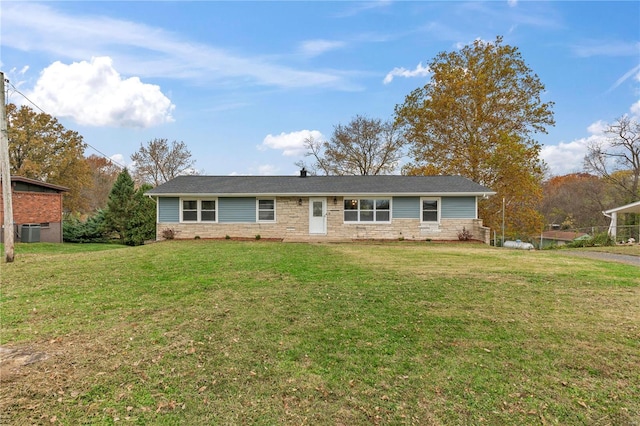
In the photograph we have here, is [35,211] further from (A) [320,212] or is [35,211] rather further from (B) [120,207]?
(A) [320,212]

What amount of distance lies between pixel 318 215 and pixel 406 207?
4429 millimetres

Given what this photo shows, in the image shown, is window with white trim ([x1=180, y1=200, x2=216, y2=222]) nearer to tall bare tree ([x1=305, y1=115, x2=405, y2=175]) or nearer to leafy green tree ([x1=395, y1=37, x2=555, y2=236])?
leafy green tree ([x1=395, y1=37, x2=555, y2=236])

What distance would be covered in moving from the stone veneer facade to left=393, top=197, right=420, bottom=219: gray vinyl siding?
0.82 feet

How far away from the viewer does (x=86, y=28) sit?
11438 mm

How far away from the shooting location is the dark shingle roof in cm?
1623

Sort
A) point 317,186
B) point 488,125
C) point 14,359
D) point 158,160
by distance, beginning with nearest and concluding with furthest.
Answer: point 14,359, point 317,186, point 488,125, point 158,160

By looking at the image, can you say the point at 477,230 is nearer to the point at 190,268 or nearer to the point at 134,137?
the point at 190,268

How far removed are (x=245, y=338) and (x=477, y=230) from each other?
586 inches

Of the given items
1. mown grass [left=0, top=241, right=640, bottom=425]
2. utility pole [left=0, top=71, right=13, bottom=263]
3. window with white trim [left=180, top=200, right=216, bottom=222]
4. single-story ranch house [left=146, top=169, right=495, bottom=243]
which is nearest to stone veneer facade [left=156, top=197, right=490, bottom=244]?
single-story ranch house [left=146, top=169, right=495, bottom=243]

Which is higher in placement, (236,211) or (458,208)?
(458,208)

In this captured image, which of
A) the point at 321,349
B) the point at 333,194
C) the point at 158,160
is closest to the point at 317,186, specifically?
the point at 333,194

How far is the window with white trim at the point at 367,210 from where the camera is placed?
16.5 metres

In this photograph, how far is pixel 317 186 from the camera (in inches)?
680

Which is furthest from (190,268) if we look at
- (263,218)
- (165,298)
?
(263,218)
